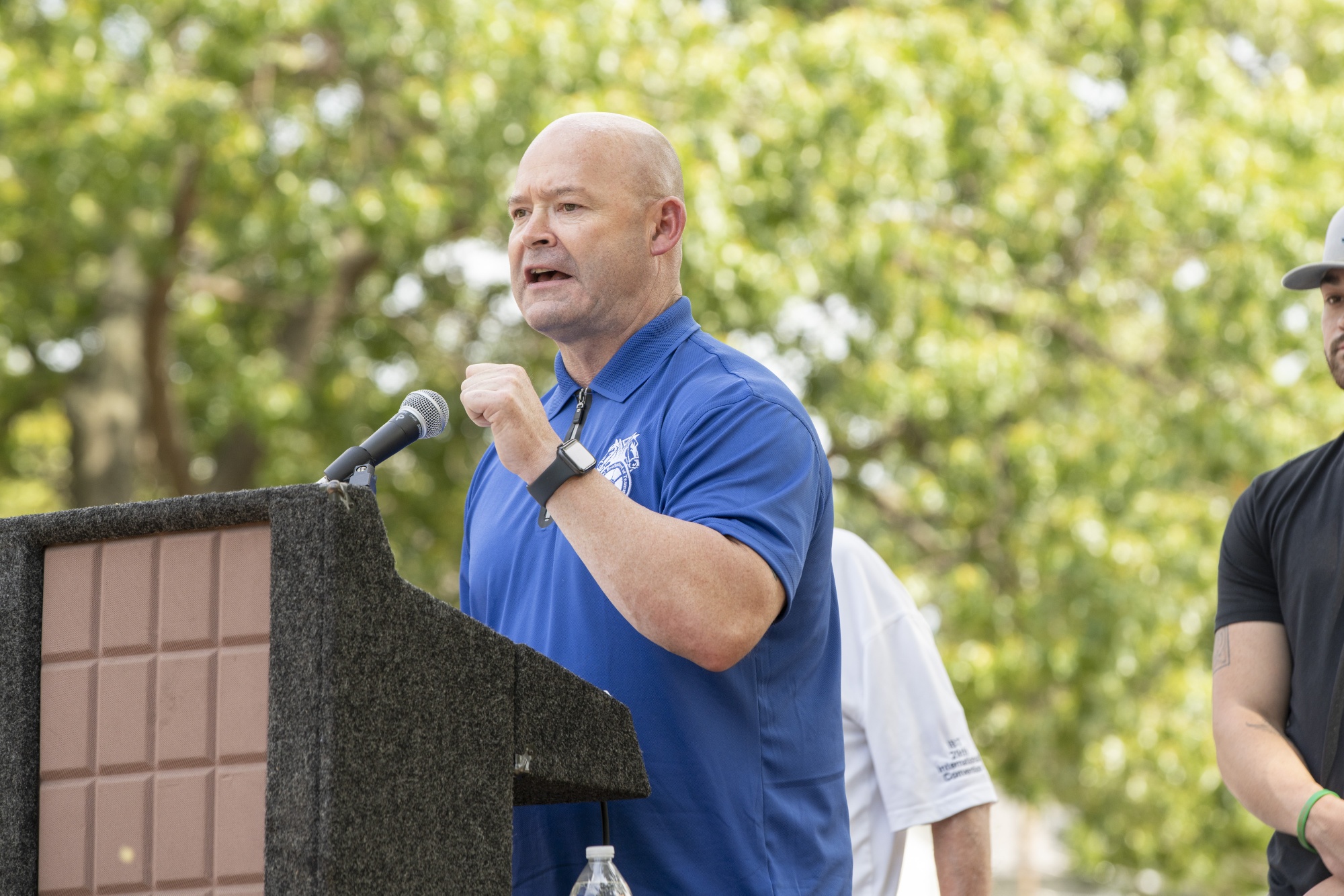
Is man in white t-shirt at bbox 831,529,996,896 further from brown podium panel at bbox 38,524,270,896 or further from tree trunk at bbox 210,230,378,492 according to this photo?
tree trunk at bbox 210,230,378,492

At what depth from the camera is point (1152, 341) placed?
10.7 metres

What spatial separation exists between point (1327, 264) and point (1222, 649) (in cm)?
82

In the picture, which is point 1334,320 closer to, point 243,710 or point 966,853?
point 966,853

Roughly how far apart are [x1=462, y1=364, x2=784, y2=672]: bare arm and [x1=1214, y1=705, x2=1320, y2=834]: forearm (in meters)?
1.34

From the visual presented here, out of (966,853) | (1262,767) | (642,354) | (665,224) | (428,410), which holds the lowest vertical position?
(966,853)

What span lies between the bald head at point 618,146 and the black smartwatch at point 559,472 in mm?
653

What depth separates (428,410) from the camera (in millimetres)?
2141

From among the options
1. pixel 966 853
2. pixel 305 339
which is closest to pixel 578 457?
pixel 966 853

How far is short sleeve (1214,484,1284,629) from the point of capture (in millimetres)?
3098

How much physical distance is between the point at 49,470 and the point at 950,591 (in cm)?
781

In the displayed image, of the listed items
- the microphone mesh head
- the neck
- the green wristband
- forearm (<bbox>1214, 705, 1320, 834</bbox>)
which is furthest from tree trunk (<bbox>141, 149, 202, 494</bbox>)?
the green wristband

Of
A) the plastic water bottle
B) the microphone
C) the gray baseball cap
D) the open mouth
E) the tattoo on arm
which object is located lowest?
the plastic water bottle

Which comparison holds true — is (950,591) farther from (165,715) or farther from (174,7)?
(165,715)

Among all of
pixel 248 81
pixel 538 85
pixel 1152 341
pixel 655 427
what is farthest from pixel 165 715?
pixel 1152 341
